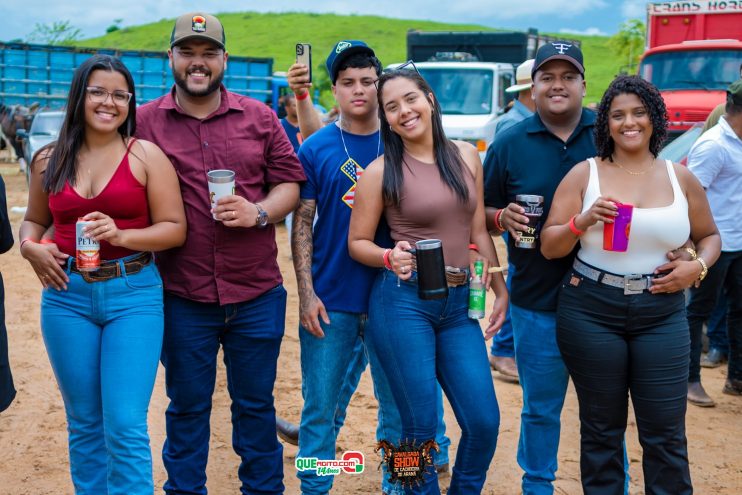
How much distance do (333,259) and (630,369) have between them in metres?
1.47

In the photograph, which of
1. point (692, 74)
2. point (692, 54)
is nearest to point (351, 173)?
point (692, 74)

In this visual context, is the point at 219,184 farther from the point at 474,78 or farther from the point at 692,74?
the point at 474,78

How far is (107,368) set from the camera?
138 inches

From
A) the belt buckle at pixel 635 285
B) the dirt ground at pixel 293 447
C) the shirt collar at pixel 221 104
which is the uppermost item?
the shirt collar at pixel 221 104

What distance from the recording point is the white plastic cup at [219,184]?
139 inches

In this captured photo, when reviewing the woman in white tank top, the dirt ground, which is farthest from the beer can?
the woman in white tank top

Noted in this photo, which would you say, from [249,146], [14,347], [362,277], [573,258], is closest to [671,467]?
[573,258]

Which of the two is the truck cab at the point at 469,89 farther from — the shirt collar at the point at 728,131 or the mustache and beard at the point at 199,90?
the mustache and beard at the point at 199,90

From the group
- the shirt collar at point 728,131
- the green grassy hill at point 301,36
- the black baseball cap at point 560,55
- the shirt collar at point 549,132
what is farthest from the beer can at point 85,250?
the green grassy hill at point 301,36

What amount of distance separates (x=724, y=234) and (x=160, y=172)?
163 inches

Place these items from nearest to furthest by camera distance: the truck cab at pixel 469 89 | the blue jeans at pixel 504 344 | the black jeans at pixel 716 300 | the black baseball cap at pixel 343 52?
the black baseball cap at pixel 343 52 < the black jeans at pixel 716 300 < the blue jeans at pixel 504 344 < the truck cab at pixel 469 89

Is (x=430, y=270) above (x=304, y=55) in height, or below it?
below

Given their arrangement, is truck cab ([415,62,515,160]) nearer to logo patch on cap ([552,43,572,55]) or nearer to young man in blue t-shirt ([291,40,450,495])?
logo patch on cap ([552,43,572,55])

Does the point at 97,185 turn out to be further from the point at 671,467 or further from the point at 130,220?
the point at 671,467
